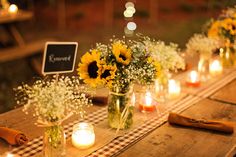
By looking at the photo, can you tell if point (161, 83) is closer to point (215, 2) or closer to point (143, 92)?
point (143, 92)

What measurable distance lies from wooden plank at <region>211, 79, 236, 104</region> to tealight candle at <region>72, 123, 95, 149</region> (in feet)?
3.28

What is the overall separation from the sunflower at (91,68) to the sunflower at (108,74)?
0.07 ft

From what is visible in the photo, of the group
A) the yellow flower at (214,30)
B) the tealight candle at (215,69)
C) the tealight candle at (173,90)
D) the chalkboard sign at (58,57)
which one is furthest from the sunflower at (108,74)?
the yellow flower at (214,30)

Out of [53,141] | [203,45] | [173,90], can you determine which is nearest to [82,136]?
[53,141]

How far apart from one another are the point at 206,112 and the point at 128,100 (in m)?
0.53

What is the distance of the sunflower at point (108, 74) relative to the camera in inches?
67.3

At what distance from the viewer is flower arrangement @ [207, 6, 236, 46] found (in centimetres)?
288

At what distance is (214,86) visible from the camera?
104 inches

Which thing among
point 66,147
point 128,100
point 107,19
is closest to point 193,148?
point 128,100

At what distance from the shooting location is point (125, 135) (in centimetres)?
188

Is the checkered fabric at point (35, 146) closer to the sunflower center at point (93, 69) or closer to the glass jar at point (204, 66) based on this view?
the sunflower center at point (93, 69)

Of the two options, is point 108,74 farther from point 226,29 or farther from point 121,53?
point 226,29

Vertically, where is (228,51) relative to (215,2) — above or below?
below

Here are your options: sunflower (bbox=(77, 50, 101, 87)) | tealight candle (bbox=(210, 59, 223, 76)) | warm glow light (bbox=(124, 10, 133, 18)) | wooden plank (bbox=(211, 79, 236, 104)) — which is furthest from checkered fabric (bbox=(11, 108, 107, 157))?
warm glow light (bbox=(124, 10, 133, 18))
